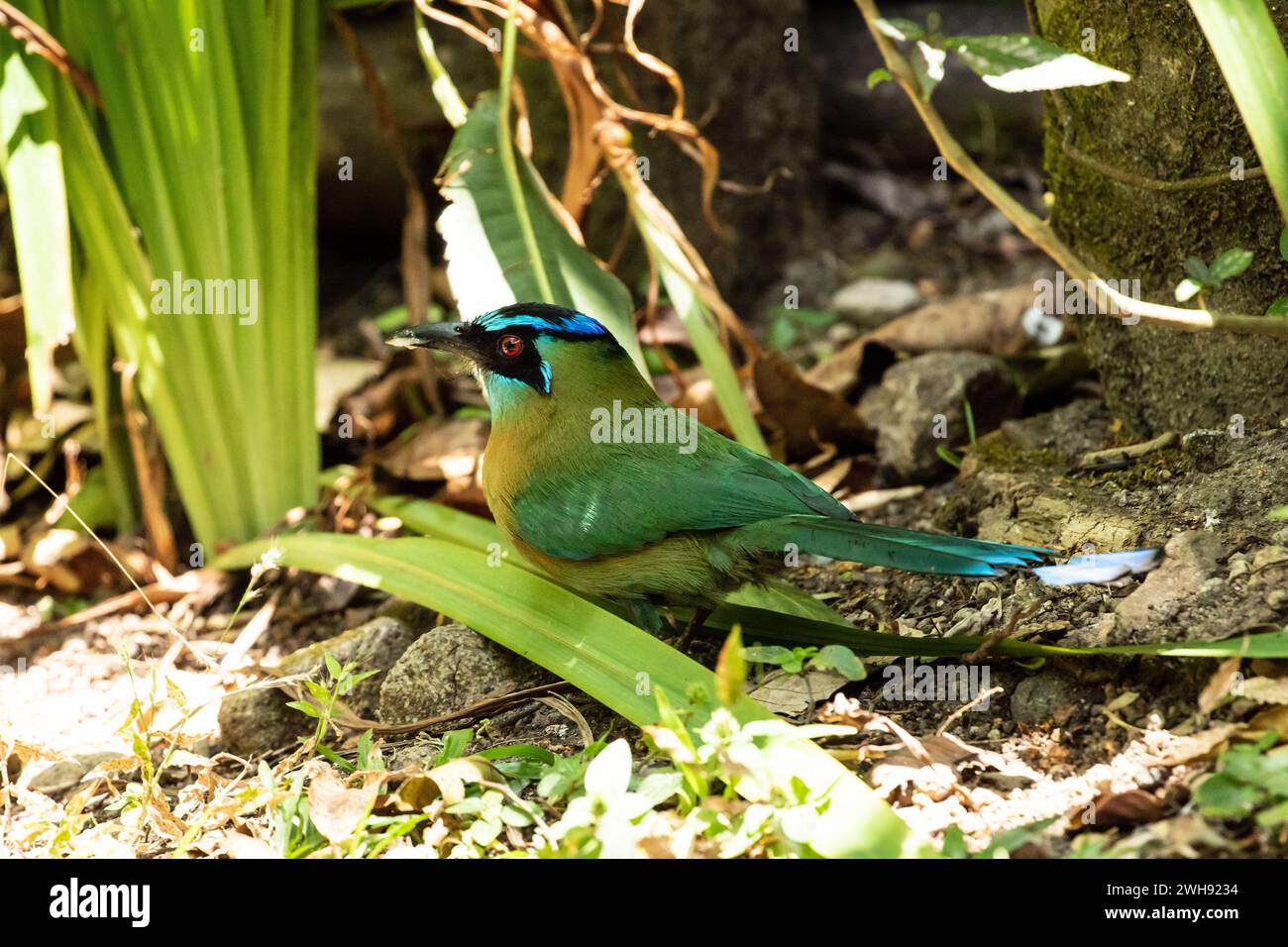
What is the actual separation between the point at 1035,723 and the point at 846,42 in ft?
14.7

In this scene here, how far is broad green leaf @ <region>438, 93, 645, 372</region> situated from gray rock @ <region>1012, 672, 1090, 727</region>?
1535mm

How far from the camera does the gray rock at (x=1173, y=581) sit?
266 cm

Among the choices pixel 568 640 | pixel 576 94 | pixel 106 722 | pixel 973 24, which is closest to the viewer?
pixel 568 640

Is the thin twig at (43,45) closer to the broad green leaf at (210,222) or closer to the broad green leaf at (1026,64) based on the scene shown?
the broad green leaf at (210,222)

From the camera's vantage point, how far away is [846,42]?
20.5 ft

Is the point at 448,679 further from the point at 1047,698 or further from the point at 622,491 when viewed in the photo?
the point at 1047,698

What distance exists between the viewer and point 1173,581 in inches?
107

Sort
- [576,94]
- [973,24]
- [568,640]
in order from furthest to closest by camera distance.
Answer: [973,24] → [576,94] → [568,640]

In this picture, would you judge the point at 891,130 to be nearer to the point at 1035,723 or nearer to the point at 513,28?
the point at 513,28

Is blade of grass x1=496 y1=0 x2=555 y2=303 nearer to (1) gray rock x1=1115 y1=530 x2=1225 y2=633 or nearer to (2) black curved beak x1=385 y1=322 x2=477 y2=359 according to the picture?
(2) black curved beak x1=385 y1=322 x2=477 y2=359

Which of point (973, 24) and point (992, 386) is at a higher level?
point (973, 24)

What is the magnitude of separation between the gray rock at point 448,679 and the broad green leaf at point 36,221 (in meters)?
1.31

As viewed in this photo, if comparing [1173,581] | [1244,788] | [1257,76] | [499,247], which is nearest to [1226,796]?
[1244,788]

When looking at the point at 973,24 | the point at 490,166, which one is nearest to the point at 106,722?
the point at 490,166
